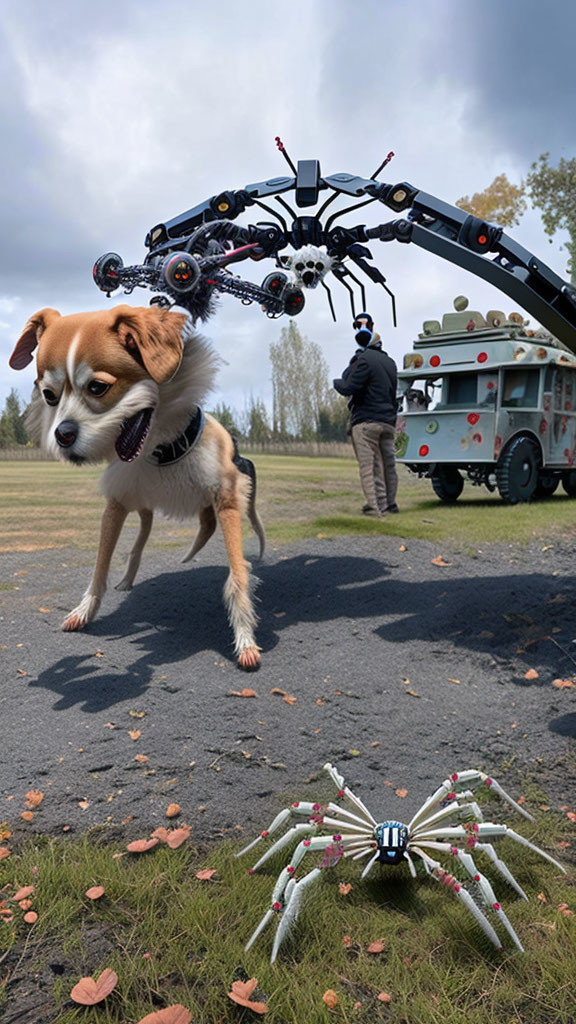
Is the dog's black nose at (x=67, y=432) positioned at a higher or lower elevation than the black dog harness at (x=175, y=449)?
higher

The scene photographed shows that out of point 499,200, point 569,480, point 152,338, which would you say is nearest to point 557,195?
point 499,200

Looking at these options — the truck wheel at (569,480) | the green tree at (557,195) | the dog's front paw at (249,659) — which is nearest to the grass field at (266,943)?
the dog's front paw at (249,659)

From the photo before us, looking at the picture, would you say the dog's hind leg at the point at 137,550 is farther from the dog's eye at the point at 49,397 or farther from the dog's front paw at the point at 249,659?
the dog's eye at the point at 49,397

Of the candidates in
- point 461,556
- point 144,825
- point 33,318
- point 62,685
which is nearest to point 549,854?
point 144,825

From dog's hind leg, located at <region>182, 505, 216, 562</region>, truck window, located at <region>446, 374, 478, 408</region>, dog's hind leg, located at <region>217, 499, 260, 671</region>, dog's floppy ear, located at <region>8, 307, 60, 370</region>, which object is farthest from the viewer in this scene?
truck window, located at <region>446, 374, 478, 408</region>

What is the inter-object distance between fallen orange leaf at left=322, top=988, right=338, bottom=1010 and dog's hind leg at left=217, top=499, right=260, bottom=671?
2402mm

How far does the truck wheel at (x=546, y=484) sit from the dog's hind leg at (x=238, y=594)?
8.26 metres

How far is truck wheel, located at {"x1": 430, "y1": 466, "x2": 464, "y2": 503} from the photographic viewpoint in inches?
434

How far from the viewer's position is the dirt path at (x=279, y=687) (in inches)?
120

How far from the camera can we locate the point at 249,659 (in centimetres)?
428

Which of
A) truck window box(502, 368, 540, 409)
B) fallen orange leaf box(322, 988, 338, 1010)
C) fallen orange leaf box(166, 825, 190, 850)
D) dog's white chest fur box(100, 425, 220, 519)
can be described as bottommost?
fallen orange leaf box(322, 988, 338, 1010)

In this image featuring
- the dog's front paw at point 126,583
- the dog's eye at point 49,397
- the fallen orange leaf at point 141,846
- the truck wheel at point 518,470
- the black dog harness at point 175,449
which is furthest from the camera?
the truck wheel at point 518,470

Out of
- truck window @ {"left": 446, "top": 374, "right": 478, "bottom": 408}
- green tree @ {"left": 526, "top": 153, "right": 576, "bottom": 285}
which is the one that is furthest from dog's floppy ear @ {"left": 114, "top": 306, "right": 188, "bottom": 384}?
green tree @ {"left": 526, "top": 153, "right": 576, "bottom": 285}

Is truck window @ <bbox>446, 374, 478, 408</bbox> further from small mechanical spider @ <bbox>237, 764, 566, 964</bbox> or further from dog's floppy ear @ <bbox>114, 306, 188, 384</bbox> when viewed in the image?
small mechanical spider @ <bbox>237, 764, 566, 964</bbox>
